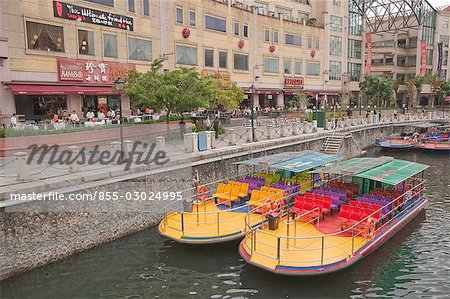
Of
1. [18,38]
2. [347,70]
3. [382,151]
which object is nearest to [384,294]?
[18,38]

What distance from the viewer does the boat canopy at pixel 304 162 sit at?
1782 cm

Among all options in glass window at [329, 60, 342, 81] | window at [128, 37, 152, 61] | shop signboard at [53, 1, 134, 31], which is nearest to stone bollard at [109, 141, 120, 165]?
shop signboard at [53, 1, 134, 31]

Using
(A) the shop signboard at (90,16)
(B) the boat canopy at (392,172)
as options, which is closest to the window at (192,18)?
(A) the shop signboard at (90,16)

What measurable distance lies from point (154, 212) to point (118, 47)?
20.3m

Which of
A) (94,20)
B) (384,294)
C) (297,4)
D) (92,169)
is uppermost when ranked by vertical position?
(297,4)

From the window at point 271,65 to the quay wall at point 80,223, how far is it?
3012cm

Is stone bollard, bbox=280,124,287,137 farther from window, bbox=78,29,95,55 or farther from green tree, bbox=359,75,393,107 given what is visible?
green tree, bbox=359,75,393,107

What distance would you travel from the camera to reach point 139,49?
34.8 metres

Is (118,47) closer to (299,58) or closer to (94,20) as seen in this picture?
(94,20)

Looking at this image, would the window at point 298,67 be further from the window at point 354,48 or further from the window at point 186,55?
the window at point 186,55

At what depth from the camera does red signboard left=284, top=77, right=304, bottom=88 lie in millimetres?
52400

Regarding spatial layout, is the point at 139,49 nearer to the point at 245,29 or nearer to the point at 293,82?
the point at 245,29

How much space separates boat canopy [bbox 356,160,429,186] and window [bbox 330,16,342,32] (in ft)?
150

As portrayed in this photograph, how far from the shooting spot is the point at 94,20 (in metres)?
31.0
